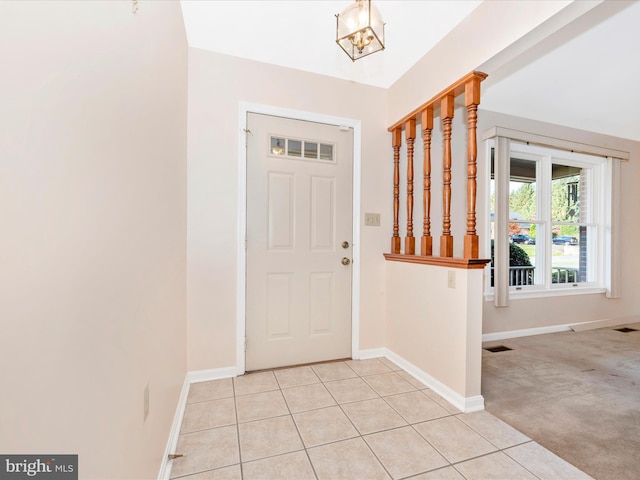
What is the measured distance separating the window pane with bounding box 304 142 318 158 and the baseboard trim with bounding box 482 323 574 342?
2741mm

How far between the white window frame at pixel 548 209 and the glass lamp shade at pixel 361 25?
2418 millimetres

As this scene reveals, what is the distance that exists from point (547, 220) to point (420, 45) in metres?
2.84

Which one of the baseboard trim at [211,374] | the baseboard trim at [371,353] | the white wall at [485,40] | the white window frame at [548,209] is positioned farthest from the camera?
the white window frame at [548,209]

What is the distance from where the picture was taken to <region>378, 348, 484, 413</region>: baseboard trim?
194 cm

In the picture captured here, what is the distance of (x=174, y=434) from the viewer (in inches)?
63.9

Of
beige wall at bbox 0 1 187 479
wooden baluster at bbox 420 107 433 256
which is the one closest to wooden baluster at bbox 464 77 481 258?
wooden baluster at bbox 420 107 433 256

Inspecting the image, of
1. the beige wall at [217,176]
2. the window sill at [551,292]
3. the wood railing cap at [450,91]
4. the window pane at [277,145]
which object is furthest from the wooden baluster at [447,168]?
the window sill at [551,292]

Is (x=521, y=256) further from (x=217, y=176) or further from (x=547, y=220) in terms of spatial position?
(x=217, y=176)

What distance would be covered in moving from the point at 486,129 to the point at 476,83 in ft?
5.34

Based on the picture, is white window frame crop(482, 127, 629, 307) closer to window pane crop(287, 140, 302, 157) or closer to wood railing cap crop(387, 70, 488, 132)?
wood railing cap crop(387, 70, 488, 132)

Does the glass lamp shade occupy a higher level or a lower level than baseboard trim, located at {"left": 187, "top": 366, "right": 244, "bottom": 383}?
higher

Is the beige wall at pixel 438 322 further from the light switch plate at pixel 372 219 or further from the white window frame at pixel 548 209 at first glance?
the white window frame at pixel 548 209

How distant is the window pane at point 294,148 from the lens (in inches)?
103

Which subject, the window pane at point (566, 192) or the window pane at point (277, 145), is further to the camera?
the window pane at point (566, 192)
